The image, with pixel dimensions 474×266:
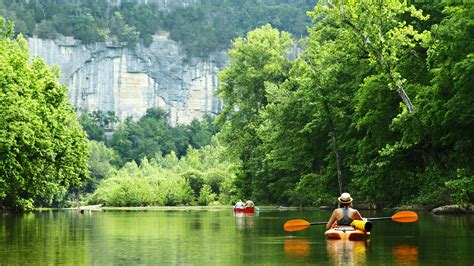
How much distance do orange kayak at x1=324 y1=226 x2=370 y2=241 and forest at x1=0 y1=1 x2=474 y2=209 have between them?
8736mm

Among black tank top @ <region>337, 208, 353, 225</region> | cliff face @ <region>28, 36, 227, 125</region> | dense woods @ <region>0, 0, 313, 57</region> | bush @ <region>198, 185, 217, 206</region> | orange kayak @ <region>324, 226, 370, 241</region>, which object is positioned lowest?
orange kayak @ <region>324, 226, 370, 241</region>

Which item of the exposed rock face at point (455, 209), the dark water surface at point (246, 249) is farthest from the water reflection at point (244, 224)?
the exposed rock face at point (455, 209)

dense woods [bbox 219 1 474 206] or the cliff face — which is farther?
the cliff face

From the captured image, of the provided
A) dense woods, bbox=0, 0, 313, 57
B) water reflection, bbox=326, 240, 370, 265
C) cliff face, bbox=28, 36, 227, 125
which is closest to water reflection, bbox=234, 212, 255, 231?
water reflection, bbox=326, 240, 370, 265

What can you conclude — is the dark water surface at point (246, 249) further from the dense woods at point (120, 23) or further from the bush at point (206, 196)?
the dense woods at point (120, 23)

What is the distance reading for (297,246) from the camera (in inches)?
621

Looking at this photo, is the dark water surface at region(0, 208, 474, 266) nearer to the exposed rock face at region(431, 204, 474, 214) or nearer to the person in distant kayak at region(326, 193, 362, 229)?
the person in distant kayak at region(326, 193, 362, 229)

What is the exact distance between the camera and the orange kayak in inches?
640

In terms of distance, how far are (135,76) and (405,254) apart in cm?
16632

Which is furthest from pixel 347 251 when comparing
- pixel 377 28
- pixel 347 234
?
pixel 377 28

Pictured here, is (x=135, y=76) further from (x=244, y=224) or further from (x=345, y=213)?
(x=345, y=213)

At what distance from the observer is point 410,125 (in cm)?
2898

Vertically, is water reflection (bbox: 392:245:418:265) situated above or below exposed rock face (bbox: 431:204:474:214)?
below

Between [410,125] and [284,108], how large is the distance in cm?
1845
